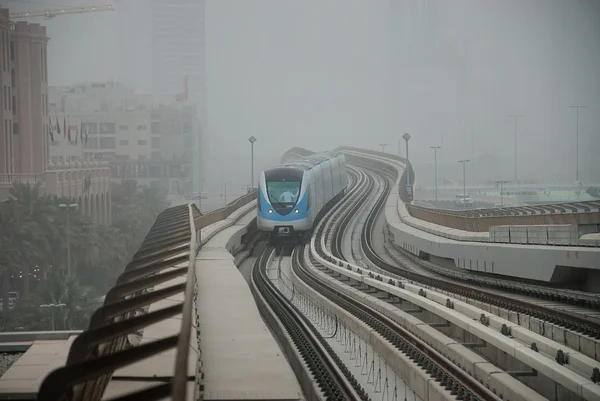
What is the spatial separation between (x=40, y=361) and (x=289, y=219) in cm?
1347

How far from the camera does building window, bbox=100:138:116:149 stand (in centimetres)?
4181

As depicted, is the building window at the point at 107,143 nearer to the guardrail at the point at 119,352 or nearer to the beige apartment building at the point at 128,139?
the beige apartment building at the point at 128,139

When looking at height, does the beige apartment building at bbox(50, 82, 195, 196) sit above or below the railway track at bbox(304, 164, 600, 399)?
above

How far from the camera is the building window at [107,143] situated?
41.8 metres

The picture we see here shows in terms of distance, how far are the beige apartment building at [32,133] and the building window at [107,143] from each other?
2294 millimetres

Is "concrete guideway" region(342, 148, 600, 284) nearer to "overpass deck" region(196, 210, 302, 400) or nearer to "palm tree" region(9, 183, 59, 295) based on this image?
"overpass deck" region(196, 210, 302, 400)

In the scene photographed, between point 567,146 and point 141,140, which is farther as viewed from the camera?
point 141,140

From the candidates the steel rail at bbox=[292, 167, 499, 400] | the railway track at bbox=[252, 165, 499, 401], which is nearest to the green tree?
the railway track at bbox=[252, 165, 499, 401]

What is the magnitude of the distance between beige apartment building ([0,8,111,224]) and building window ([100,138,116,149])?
229cm

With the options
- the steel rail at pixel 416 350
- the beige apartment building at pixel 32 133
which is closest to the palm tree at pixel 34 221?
the beige apartment building at pixel 32 133

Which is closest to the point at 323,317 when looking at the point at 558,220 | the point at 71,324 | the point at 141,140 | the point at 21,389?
the point at 558,220

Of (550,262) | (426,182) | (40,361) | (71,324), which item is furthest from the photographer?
(426,182)

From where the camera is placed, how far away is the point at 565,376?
563 cm

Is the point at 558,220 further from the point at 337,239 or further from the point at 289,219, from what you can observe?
the point at 337,239
